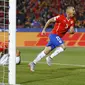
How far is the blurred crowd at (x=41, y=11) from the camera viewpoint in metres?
26.1

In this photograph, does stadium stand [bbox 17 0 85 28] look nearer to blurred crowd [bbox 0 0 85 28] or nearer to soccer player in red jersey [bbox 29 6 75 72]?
blurred crowd [bbox 0 0 85 28]

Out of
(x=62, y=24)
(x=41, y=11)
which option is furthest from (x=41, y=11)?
(x=62, y=24)

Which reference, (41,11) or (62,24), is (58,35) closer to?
(62,24)

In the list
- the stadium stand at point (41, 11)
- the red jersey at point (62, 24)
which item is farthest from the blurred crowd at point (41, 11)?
the red jersey at point (62, 24)

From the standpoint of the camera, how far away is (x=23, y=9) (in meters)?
27.9

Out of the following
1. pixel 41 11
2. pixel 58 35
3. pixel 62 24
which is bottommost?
pixel 41 11

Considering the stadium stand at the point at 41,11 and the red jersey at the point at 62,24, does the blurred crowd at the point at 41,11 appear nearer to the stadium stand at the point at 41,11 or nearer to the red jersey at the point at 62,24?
the stadium stand at the point at 41,11

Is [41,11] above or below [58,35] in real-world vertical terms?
below

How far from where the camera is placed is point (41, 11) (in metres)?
28.2

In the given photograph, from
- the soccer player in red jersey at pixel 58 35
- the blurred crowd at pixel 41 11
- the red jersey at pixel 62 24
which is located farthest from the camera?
the blurred crowd at pixel 41 11

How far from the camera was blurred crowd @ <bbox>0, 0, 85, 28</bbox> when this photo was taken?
2612 cm

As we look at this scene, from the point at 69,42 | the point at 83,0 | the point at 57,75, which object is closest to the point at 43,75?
the point at 57,75

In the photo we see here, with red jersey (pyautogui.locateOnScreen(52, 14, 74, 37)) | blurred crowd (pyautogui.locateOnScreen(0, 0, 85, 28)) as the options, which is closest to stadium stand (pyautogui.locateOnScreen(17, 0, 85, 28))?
blurred crowd (pyautogui.locateOnScreen(0, 0, 85, 28))

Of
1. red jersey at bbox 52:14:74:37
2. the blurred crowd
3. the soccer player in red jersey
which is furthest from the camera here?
the blurred crowd
